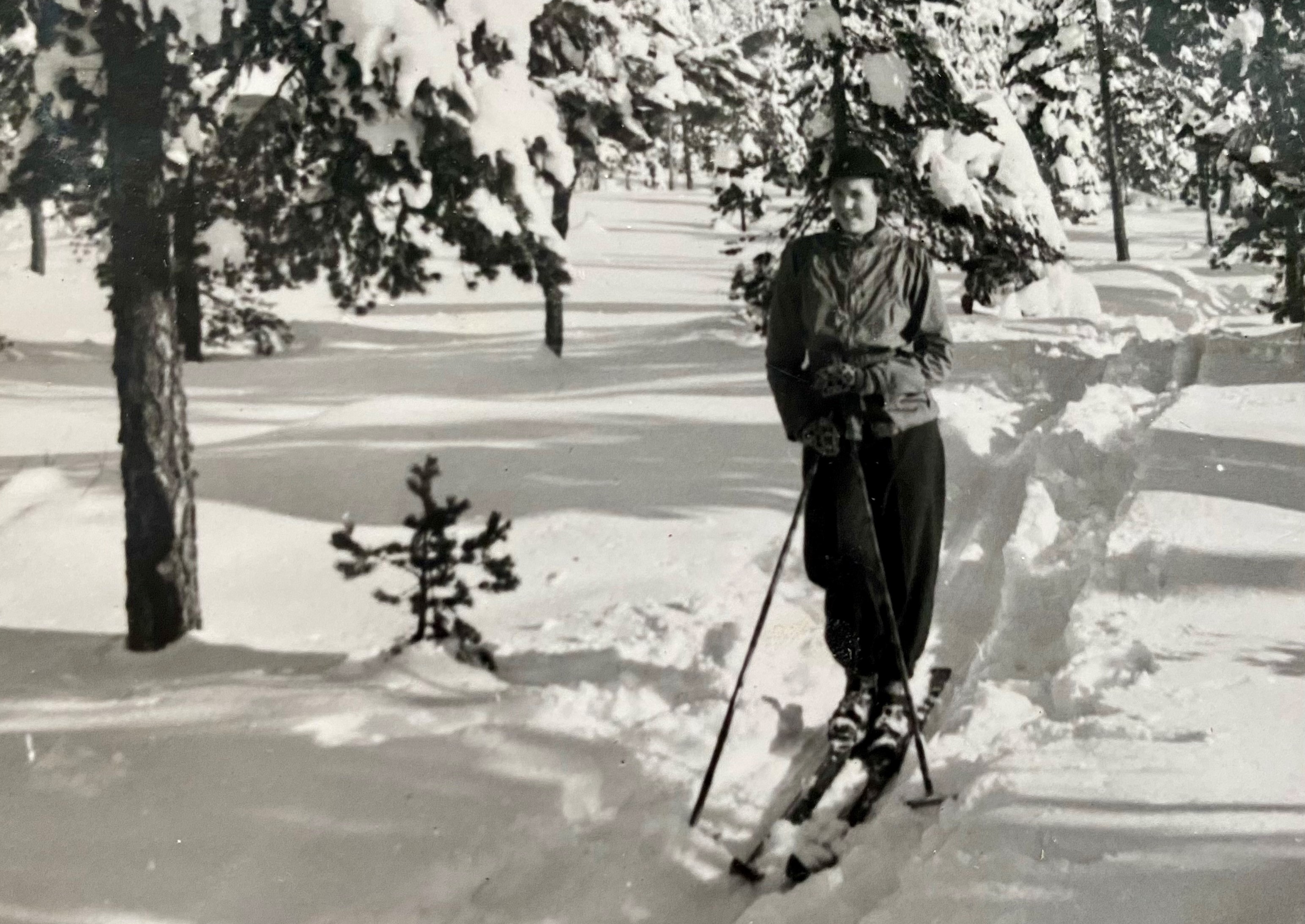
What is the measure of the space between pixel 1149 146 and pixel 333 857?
62301 millimetres

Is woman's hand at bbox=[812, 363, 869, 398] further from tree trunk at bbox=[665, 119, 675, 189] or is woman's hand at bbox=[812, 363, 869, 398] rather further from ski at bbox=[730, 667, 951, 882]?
tree trunk at bbox=[665, 119, 675, 189]

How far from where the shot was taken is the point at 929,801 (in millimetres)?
3635

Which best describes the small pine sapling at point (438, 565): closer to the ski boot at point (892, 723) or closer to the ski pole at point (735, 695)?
the ski pole at point (735, 695)

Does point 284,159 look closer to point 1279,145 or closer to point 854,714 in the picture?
point 854,714

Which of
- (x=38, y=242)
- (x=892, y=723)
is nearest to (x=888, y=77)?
(x=892, y=723)

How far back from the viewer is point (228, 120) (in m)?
6.42

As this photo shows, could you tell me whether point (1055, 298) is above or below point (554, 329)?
above

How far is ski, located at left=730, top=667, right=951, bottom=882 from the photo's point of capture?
3.53 meters

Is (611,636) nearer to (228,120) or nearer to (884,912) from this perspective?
(884,912)

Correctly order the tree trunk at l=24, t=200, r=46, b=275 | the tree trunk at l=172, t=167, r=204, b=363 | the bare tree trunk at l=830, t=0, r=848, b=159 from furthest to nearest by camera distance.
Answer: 1. the bare tree trunk at l=830, t=0, r=848, b=159
2. the tree trunk at l=24, t=200, r=46, b=275
3. the tree trunk at l=172, t=167, r=204, b=363

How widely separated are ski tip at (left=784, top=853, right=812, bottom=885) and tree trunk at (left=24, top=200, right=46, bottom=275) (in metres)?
6.97

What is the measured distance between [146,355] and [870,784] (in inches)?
192

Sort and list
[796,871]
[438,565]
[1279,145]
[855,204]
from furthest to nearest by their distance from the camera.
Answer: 1. [1279,145]
2. [438,565]
3. [855,204]
4. [796,871]

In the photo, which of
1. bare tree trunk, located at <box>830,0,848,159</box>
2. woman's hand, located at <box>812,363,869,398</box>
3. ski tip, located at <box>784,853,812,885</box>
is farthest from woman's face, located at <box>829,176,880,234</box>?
bare tree trunk, located at <box>830,0,848,159</box>
